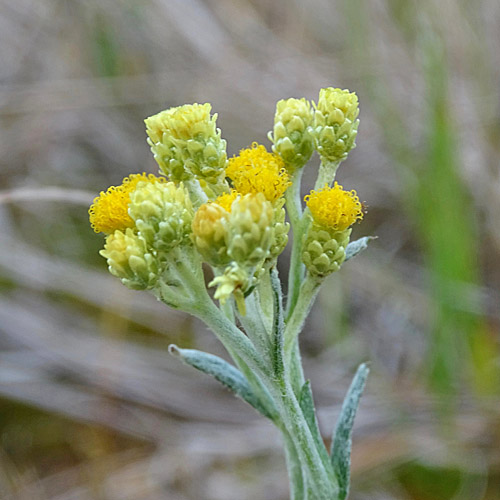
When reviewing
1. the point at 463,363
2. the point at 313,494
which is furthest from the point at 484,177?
the point at 313,494

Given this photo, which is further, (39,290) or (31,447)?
(39,290)

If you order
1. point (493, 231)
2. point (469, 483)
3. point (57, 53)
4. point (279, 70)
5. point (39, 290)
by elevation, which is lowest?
point (469, 483)

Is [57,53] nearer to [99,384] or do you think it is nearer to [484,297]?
[99,384]

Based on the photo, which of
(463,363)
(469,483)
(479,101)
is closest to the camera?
(469,483)

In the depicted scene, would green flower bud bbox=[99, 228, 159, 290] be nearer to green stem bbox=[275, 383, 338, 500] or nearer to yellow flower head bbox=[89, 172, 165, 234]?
yellow flower head bbox=[89, 172, 165, 234]

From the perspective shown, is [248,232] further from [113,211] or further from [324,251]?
[113,211]

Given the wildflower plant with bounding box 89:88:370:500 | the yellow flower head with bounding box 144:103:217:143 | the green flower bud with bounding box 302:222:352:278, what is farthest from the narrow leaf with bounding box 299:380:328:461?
the yellow flower head with bounding box 144:103:217:143

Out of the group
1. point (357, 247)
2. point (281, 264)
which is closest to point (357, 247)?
point (357, 247)
